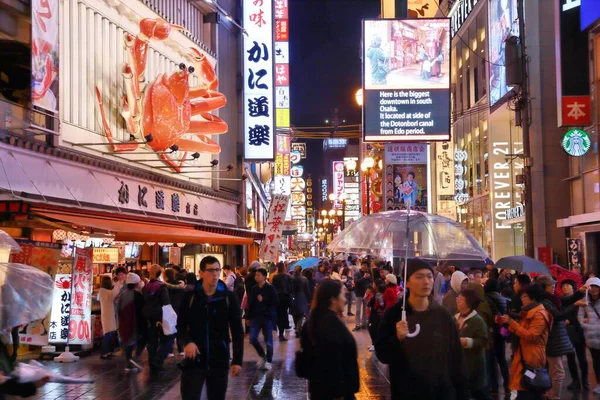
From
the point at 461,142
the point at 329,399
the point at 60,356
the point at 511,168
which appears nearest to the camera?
the point at 329,399

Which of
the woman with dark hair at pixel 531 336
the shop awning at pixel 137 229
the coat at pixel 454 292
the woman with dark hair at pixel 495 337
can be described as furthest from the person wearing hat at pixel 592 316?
the shop awning at pixel 137 229

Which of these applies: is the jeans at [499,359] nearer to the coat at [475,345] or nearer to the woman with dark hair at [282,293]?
the coat at [475,345]

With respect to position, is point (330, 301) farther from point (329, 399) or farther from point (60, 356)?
point (60, 356)

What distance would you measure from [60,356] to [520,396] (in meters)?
9.14

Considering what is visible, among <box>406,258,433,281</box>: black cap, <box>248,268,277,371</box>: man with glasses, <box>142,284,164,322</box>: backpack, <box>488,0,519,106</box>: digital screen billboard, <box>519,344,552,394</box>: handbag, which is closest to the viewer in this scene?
<box>406,258,433,281</box>: black cap

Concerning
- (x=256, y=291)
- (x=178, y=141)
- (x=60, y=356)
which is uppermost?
(x=178, y=141)

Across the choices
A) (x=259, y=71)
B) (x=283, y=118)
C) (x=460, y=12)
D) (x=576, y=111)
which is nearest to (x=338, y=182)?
(x=283, y=118)

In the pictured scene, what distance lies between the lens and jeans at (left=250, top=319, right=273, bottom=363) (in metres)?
14.2

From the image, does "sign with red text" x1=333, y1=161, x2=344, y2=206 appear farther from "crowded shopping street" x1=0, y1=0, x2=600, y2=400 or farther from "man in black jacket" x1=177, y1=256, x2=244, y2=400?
"man in black jacket" x1=177, y1=256, x2=244, y2=400

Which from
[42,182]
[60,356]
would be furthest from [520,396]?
[42,182]

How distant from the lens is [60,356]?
14680 mm

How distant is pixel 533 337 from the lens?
27.7 feet

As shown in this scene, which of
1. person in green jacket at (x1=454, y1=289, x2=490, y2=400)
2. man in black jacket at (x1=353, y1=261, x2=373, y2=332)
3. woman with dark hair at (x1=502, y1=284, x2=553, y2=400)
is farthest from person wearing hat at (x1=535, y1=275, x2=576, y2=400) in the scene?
man in black jacket at (x1=353, y1=261, x2=373, y2=332)

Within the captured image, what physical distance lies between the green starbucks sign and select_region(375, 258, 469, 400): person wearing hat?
19.3 metres
